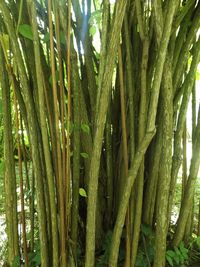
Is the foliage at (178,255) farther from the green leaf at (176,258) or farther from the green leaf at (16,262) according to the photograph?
the green leaf at (16,262)

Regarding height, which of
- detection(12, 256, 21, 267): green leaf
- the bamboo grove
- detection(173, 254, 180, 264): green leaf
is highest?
the bamboo grove

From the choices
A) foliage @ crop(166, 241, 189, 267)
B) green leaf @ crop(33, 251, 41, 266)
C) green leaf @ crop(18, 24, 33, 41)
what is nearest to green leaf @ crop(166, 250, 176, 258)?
foliage @ crop(166, 241, 189, 267)

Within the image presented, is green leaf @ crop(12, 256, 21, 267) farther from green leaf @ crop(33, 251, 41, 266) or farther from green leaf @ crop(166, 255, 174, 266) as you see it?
green leaf @ crop(166, 255, 174, 266)

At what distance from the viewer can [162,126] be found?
2.78 ft

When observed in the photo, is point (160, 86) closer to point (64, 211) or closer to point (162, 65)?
point (162, 65)

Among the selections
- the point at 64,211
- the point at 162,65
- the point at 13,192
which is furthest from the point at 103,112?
the point at 13,192

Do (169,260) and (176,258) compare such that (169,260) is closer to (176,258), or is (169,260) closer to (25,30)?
(176,258)

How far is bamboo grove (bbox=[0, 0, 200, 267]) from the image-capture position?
2.38 ft

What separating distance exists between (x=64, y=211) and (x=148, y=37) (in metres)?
0.50

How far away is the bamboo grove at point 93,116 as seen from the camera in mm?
725

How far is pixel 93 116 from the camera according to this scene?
86cm

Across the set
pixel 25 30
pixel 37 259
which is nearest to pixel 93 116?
pixel 25 30

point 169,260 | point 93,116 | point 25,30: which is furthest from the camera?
point 169,260

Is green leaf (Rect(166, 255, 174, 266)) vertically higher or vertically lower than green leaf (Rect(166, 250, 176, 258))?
lower
